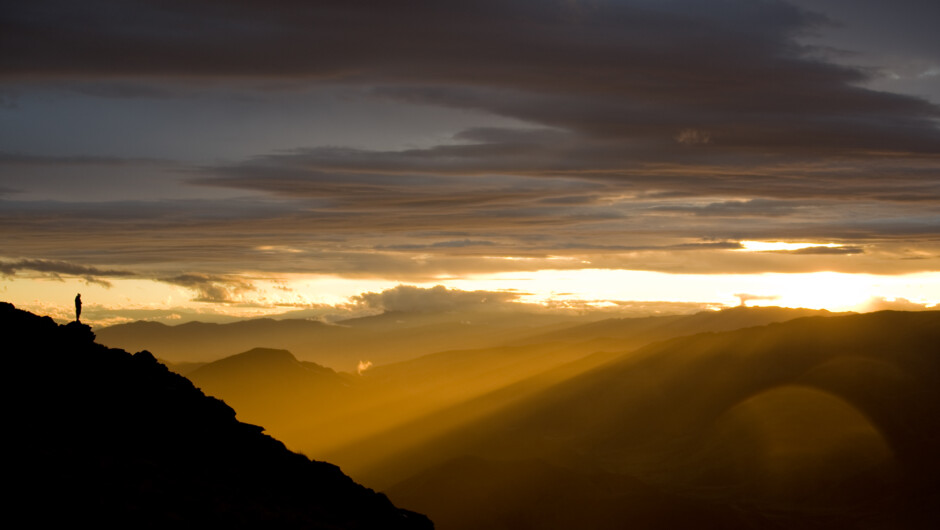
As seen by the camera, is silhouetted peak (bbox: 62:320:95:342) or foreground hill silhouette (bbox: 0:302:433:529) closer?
foreground hill silhouette (bbox: 0:302:433:529)

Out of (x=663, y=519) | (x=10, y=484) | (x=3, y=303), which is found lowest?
(x=663, y=519)

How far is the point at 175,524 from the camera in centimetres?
3169

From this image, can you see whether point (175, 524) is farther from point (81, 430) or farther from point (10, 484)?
point (81, 430)

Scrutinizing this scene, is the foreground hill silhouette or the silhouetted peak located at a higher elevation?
the silhouetted peak

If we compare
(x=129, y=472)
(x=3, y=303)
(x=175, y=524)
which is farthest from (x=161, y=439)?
(x=3, y=303)

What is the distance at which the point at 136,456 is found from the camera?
3916cm

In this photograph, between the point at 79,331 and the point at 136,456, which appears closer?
A: the point at 136,456

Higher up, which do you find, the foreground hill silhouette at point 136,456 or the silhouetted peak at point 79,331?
the silhouetted peak at point 79,331

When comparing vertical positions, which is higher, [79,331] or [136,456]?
[79,331]

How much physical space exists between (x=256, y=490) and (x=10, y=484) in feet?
42.6

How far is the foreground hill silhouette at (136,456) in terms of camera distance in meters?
31.7

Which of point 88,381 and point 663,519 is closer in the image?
point 88,381

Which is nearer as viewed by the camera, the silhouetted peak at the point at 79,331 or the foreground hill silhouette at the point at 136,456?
the foreground hill silhouette at the point at 136,456

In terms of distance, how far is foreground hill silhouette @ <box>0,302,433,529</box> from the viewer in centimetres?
A: 3166
